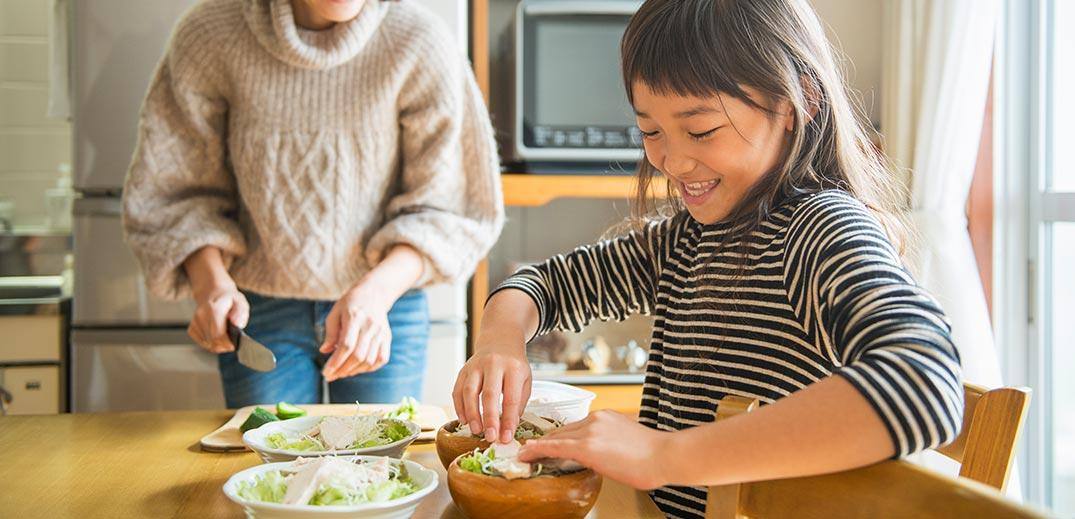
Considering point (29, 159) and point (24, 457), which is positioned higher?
point (29, 159)

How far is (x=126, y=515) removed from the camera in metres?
0.88

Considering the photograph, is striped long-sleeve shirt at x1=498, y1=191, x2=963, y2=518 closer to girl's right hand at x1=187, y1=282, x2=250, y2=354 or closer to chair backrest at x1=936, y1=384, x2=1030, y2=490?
chair backrest at x1=936, y1=384, x2=1030, y2=490

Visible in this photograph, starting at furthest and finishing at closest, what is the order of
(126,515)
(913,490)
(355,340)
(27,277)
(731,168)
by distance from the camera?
(27,277), (355,340), (731,168), (126,515), (913,490)

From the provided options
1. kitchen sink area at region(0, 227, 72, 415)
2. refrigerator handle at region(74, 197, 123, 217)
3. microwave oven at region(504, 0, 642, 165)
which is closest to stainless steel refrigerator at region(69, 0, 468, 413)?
refrigerator handle at region(74, 197, 123, 217)

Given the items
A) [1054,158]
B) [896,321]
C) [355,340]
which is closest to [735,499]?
[896,321]

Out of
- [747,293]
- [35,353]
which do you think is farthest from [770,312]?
[35,353]

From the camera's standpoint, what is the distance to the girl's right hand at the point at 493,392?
3.05 feet

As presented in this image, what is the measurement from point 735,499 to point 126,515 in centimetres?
53

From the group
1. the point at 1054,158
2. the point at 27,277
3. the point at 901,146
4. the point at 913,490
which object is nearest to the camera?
the point at 913,490

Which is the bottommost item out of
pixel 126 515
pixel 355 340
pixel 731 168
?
pixel 126 515

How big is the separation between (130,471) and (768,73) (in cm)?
75

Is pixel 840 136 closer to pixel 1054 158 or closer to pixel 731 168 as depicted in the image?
pixel 731 168

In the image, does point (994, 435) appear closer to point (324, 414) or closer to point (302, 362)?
point (324, 414)

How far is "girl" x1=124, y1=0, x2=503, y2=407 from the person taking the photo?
155 cm
